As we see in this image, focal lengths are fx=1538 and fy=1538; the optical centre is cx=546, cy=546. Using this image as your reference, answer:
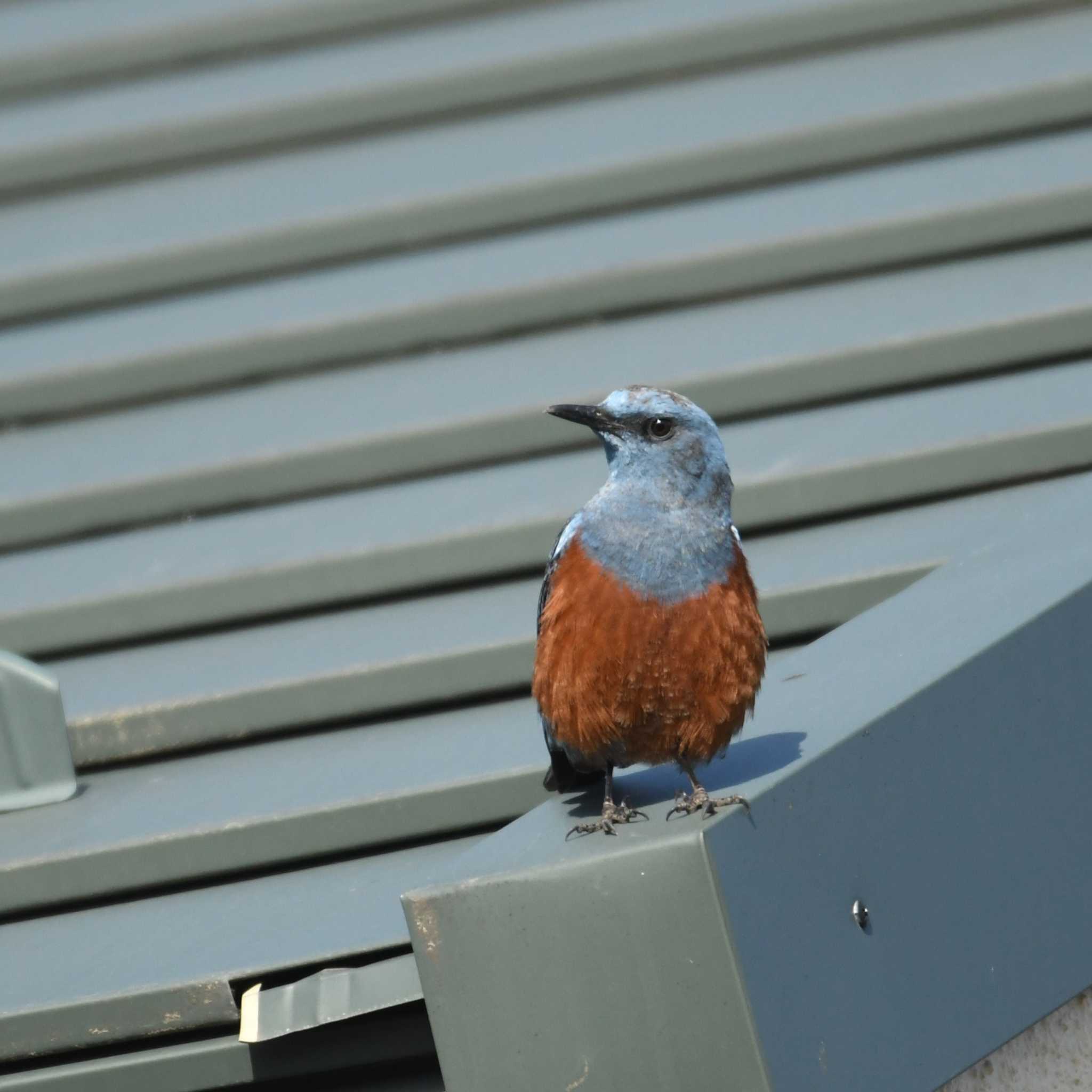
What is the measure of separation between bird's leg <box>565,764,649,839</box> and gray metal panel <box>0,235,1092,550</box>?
1437 mm

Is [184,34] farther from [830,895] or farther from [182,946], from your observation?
[830,895]

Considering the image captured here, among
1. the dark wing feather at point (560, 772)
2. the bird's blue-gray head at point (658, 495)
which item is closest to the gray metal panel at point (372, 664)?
the dark wing feather at point (560, 772)

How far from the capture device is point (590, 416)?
7.84ft

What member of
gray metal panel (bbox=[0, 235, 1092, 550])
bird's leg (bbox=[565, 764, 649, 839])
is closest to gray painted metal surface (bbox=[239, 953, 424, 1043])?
bird's leg (bbox=[565, 764, 649, 839])

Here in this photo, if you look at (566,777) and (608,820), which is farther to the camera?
(566,777)

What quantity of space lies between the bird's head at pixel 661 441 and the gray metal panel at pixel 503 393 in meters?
1.11

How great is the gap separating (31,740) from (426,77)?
Answer: 1982 millimetres

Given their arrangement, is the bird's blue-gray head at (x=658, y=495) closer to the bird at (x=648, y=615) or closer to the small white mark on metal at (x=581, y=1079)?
the bird at (x=648, y=615)

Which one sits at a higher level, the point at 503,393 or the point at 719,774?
the point at 503,393

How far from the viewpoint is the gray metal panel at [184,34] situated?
13.4 feet

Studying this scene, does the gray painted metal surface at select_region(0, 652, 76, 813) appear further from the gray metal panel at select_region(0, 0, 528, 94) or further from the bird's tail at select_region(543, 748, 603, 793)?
the gray metal panel at select_region(0, 0, 528, 94)

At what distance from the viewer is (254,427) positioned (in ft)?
11.9

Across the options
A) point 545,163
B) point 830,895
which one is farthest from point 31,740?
point 545,163

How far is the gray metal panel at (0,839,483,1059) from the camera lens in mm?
2568
